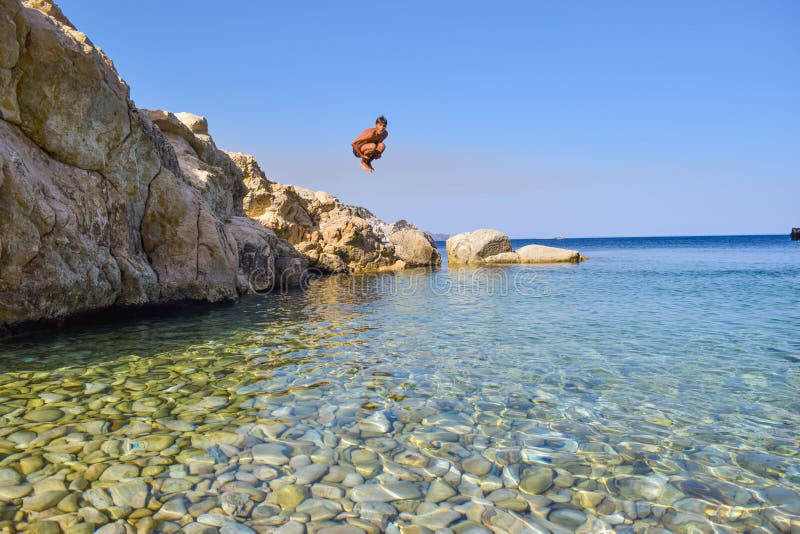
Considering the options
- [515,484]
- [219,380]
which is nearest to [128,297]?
[219,380]

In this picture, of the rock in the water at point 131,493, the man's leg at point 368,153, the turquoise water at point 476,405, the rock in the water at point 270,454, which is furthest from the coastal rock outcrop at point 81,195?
the man's leg at point 368,153

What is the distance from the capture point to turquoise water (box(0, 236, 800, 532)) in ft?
11.5

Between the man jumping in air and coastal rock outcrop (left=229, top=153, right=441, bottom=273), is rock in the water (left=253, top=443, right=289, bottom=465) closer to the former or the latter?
the man jumping in air

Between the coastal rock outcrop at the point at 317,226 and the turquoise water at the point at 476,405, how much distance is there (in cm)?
1562

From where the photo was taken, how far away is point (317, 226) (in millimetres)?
29797

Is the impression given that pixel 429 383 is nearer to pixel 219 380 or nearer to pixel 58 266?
pixel 219 380

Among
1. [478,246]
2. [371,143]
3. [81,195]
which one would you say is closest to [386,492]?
[81,195]

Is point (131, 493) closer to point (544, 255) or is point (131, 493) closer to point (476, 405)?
point (476, 405)

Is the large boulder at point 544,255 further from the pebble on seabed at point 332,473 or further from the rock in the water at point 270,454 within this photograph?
the rock in the water at point 270,454

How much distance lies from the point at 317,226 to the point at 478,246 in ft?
41.0

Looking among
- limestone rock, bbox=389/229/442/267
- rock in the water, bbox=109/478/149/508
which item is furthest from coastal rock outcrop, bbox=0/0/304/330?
limestone rock, bbox=389/229/442/267

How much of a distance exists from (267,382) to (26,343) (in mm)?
4496

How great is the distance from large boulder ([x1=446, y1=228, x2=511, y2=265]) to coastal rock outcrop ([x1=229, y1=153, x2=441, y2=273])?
4664 mm

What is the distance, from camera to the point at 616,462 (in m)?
4.04
